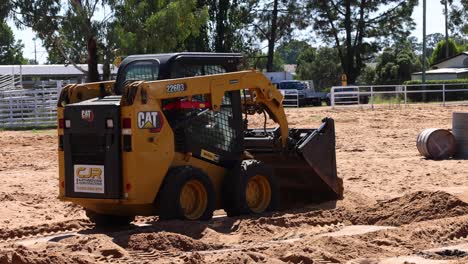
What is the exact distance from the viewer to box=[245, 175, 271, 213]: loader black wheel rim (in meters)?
13.0

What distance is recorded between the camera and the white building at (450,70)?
Answer: 68312 millimetres

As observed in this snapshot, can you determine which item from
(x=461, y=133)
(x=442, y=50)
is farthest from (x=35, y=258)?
(x=442, y=50)

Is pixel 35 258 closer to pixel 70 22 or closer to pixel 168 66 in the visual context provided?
pixel 168 66

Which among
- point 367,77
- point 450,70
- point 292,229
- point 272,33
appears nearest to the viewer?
point 292,229

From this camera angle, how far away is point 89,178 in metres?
11.5

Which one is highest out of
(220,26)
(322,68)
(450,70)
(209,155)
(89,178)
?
(220,26)

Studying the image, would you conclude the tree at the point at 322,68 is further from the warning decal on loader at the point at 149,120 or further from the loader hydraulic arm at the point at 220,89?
the warning decal on loader at the point at 149,120

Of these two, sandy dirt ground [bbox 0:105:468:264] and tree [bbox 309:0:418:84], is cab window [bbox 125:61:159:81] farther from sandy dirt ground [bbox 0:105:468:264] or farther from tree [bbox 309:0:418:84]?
tree [bbox 309:0:418:84]

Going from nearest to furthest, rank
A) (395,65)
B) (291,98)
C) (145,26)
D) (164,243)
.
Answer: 1. (164,243)
2. (145,26)
3. (291,98)
4. (395,65)

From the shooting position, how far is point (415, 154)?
21.5 m

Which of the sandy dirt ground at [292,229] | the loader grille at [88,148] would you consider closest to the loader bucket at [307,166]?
the sandy dirt ground at [292,229]

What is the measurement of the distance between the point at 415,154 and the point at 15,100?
22.8m

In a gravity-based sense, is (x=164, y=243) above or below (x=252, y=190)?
below

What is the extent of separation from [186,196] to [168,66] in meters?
1.73
